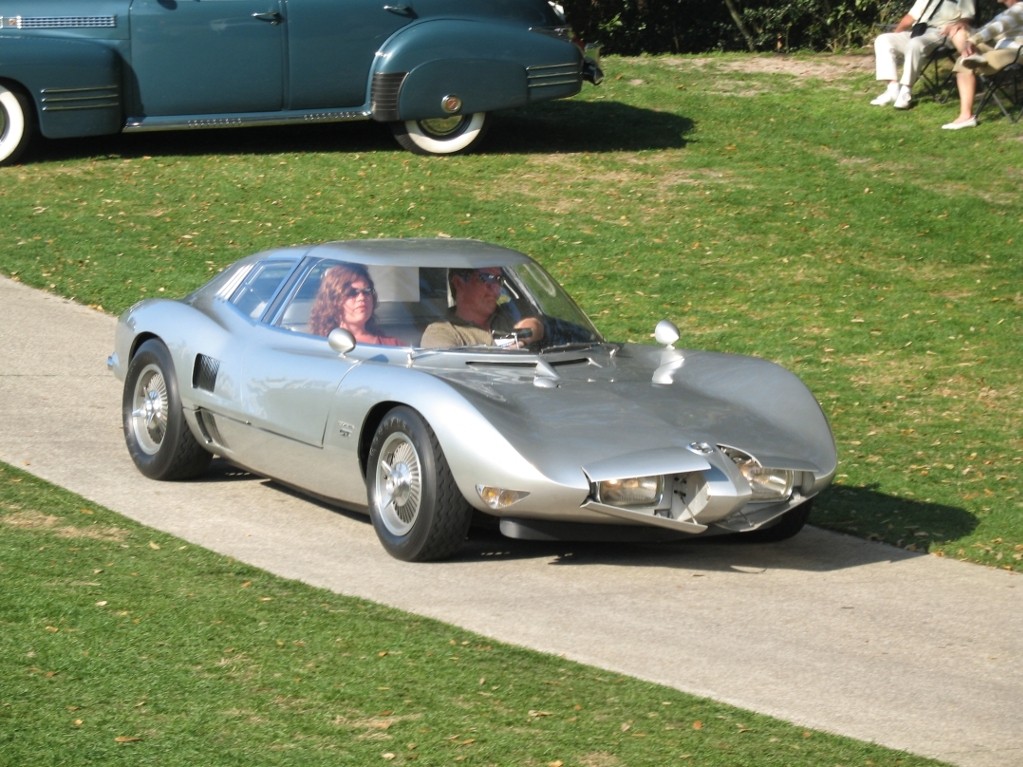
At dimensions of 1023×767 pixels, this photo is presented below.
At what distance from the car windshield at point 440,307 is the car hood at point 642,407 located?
23cm

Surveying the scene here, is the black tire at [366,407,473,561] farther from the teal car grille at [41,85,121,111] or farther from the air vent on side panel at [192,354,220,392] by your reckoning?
the teal car grille at [41,85,121,111]

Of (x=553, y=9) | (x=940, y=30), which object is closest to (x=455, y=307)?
(x=553, y=9)

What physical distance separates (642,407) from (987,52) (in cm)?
1194

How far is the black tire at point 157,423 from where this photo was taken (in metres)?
8.27

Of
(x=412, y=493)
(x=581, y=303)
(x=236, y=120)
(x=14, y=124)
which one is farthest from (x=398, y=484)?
(x=14, y=124)

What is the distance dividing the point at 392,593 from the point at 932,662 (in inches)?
82.9

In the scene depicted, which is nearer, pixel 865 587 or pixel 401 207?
pixel 865 587

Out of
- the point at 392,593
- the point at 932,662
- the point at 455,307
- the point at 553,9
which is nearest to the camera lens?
the point at 932,662

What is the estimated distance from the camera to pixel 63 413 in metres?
9.76

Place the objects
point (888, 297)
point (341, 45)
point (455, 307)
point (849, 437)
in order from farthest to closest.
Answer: point (341, 45) < point (888, 297) < point (849, 437) < point (455, 307)

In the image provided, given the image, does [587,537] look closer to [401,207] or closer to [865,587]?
[865,587]

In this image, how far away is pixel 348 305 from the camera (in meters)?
7.73

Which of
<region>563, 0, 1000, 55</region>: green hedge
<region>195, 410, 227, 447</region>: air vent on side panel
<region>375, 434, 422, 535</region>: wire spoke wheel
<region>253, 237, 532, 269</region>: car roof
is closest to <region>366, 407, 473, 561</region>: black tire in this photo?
<region>375, 434, 422, 535</region>: wire spoke wheel

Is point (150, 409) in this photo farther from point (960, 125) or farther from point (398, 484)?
point (960, 125)
